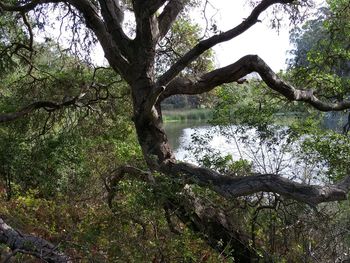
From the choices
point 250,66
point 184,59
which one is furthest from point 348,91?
point 184,59

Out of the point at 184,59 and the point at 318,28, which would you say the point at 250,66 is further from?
the point at 318,28

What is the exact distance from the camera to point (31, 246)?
12.8ft

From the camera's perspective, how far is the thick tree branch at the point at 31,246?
3.70 meters

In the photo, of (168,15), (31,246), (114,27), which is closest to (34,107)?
(114,27)

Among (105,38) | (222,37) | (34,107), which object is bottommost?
(34,107)

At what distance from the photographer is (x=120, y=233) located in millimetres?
4801

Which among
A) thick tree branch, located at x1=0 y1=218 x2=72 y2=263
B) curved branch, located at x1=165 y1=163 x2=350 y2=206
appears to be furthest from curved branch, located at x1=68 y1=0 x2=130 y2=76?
thick tree branch, located at x1=0 y1=218 x2=72 y2=263

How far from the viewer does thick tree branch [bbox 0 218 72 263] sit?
370cm

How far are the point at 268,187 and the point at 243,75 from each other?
1798 millimetres

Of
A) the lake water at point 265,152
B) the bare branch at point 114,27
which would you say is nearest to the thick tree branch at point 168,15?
the bare branch at point 114,27

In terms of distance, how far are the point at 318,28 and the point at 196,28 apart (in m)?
3.16

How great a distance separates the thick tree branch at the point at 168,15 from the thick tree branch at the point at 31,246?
13.4 feet

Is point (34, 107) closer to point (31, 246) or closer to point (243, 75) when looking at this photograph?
point (243, 75)

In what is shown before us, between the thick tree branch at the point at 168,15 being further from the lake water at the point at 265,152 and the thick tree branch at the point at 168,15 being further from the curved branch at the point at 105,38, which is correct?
the lake water at the point at 265,152
